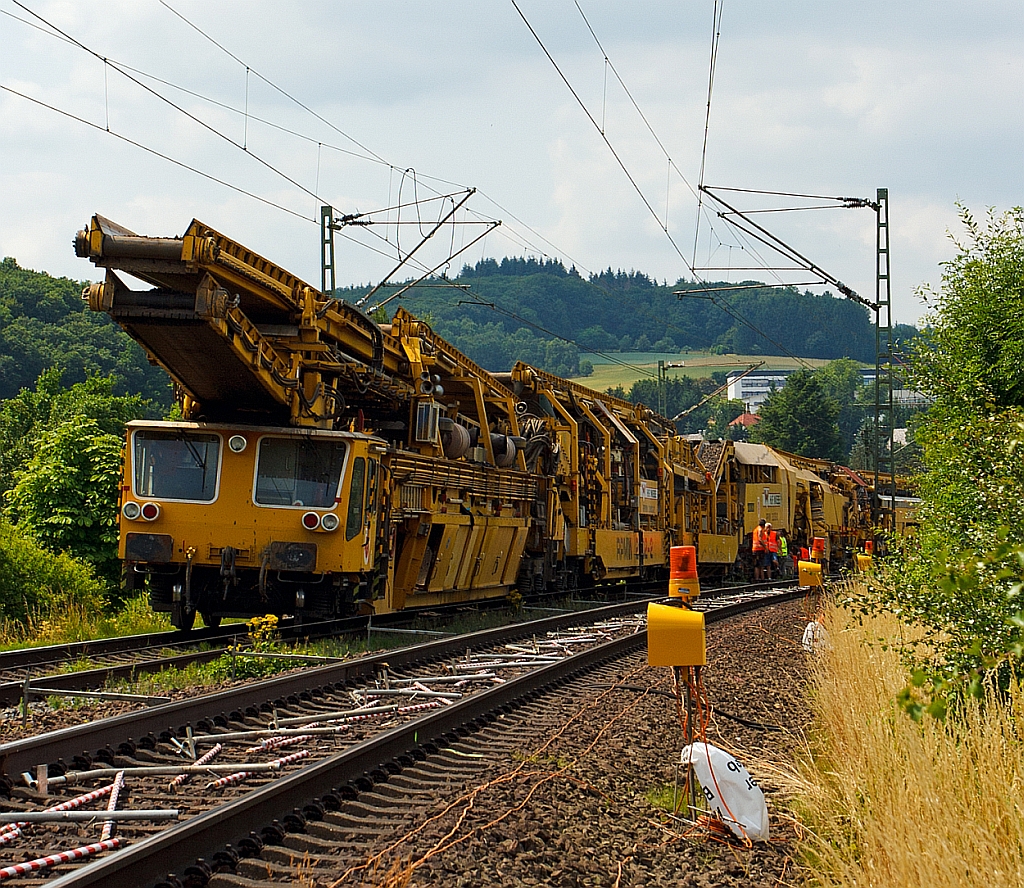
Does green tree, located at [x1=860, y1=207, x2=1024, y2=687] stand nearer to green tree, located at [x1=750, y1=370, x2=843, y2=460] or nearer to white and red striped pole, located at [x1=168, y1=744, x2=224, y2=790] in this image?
white and red striped pole, located at [x1=168, y1=744, x2=224, y2=790]

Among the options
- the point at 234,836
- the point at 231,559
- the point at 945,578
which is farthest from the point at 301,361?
the point at 945,578

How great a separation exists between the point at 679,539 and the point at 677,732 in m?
20.5

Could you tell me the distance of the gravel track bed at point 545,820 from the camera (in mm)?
5109

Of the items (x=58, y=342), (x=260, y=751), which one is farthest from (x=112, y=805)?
(x=58, y=342)

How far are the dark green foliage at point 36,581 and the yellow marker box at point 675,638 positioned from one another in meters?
11.7

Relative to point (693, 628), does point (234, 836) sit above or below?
below

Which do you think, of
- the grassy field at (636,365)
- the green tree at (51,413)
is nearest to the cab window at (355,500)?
the green tree at (51,413)

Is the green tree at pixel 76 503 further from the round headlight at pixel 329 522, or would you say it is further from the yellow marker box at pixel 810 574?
the yellow marker box at pixel 810 574

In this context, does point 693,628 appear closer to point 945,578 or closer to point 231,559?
point 945,578

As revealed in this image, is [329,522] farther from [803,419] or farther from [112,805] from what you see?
[803,419]

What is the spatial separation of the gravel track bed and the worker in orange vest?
23818 millimetres

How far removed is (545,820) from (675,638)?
168 cm

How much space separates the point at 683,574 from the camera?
24.6ft

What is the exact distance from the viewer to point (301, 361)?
13.3 m
